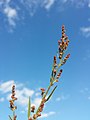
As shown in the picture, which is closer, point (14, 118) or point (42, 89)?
point (14, 118)

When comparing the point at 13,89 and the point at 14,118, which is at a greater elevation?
the point at 13,89

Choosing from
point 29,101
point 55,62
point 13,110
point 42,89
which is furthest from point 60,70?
point 13,110

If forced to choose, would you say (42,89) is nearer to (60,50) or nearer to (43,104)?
(43,104)

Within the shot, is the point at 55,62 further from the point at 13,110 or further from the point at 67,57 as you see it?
the point at 13,110

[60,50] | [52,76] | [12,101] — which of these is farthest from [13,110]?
Result: [60,50]

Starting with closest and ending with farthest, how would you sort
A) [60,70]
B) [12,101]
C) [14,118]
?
[14,118]
[12,101]
[60,70]

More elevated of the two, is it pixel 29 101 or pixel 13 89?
pixel 13 89

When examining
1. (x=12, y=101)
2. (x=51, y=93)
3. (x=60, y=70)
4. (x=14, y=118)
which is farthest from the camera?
(x=60, y=70)

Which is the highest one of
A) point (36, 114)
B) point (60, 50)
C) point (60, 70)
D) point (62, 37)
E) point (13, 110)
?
point (62, 37)

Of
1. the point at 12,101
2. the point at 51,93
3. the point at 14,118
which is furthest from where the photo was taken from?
the point at 12,101
